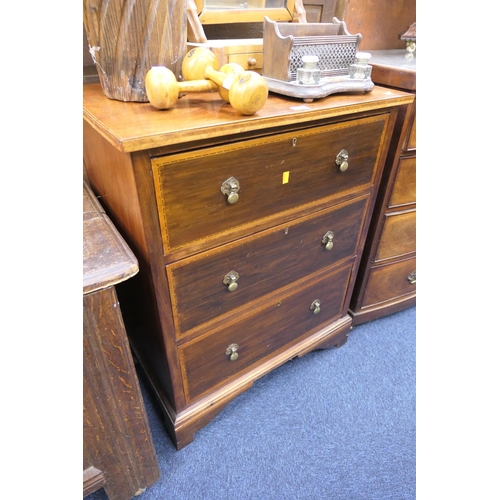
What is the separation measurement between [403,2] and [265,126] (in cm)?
105

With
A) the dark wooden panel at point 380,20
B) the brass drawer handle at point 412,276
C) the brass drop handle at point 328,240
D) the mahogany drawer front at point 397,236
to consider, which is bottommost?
the brass drawer handle at point 412,276

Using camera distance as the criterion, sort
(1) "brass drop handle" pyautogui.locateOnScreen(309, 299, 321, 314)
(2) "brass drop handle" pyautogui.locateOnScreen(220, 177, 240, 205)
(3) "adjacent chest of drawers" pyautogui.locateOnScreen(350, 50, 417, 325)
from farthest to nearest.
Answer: (1) "brass drop handle" pyautogui.locateOnScreen(309, 299, 321, 314) < (3) "adjacent chest of drawers" pyautogui.locateOnScreen(350, 50, 417, 325) < (2) "brass drop handle" pyautogui.locateOnScreen(220, 177, 240, 205)

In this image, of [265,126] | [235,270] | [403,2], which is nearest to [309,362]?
[235,270]

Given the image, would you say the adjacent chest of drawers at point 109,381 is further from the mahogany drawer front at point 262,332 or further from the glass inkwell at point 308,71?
the glass inkwell at point 308,71

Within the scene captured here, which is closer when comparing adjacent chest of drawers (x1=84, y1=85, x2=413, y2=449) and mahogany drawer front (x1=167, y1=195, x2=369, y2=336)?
adjacent chest of drawers (x1=84, y1=85, x2=413, y2=449)

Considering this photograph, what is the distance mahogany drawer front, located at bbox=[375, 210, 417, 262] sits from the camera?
1.25 meters

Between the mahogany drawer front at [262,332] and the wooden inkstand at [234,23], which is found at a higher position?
the wooden inkstand at [234,23]

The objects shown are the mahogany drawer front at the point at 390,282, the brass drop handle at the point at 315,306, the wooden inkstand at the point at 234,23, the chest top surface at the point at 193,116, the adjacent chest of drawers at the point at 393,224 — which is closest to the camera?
the chest top surface at the point at 193,116

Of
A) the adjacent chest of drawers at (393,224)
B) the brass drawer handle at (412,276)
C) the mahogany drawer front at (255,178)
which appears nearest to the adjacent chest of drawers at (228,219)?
the mahogany drawer front at (255,178)

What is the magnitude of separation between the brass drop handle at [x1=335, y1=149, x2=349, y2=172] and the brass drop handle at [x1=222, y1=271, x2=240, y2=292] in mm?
382

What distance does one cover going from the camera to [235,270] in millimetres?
866

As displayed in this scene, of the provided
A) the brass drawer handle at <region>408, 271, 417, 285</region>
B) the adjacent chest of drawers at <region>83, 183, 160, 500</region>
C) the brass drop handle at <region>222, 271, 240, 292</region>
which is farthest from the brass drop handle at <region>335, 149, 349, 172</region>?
the brass drawer handle at <region>408, 271, 417, 285</region>

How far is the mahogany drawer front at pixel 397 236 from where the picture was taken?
125 cm

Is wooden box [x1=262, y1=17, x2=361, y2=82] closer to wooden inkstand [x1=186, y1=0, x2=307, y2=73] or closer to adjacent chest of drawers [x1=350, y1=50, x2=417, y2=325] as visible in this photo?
wooden inkstand [x1=186, y1=0, x2=307, y2=73]
